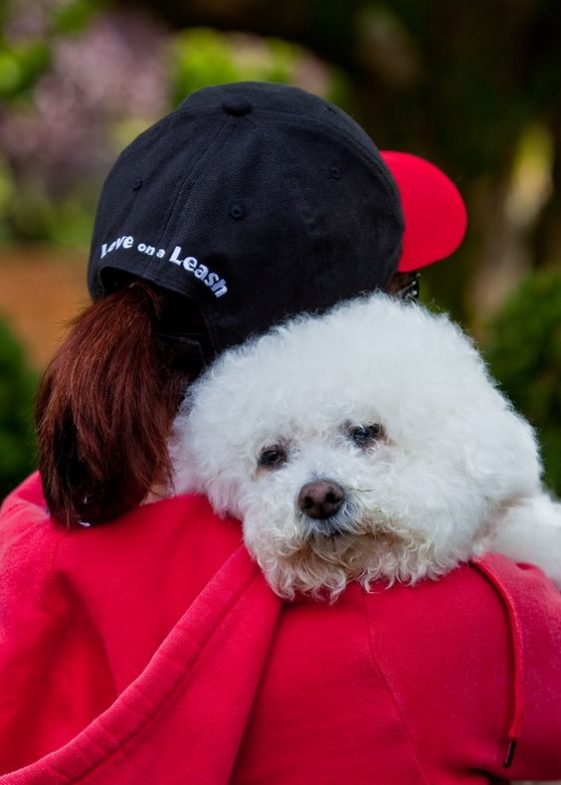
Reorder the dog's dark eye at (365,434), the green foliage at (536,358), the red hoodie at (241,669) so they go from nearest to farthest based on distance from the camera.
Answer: the red hoodie at (241,669) < the dog's dark eye at (365,434) < the green foliage at (536,358)

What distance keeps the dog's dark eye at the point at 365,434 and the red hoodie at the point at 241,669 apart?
0.18 meters

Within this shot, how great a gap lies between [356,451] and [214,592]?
24cm

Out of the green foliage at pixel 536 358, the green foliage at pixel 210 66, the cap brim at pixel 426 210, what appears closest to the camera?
the cap brim at pixel 426 210

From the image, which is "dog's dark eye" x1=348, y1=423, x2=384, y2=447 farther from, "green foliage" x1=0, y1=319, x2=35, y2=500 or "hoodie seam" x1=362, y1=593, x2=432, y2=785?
"green foliage" x1=0, y1=319, x2=35, y2=500

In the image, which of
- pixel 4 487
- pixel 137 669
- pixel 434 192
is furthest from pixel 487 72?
pixel 137 669

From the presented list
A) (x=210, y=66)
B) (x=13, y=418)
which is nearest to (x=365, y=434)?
(x=13, y=418)

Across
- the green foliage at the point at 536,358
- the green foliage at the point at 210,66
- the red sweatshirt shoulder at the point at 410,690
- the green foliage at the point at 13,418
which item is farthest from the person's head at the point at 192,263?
the green foliage at the point at 210,66

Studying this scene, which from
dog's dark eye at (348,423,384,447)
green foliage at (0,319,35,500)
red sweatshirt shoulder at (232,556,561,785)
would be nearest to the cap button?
dog's dark eye at (348,423,384,447)

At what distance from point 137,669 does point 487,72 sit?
4394 millimetres

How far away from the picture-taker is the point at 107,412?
1276mm

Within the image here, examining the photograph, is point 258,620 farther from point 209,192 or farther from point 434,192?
point 434,192

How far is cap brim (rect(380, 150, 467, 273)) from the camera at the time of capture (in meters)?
1.58

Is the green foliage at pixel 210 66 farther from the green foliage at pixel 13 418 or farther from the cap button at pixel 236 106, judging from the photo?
the cap button at pixel 236 106

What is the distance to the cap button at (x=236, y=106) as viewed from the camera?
135 cm
